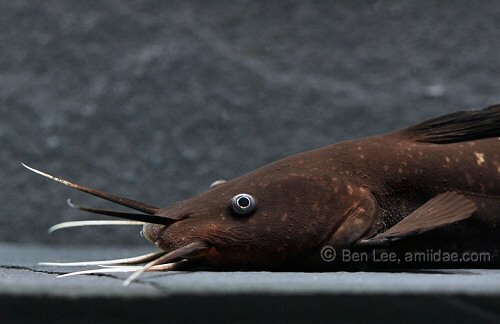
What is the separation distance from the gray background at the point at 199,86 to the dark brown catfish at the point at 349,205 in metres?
2.69

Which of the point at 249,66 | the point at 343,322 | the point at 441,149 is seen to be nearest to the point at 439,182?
the point at 441,149

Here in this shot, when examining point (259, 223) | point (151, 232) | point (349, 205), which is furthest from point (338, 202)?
point (151, 232)

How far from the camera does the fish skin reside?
6.36 feet

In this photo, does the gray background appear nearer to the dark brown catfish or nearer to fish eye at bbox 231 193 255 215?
the dark brown catfish

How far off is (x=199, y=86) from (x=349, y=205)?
3180 millimetres

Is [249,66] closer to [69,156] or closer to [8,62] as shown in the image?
[69,156]

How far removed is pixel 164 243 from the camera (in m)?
1.94

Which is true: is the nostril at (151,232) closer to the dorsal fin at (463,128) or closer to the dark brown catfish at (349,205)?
the dark brown catfish at (349,205)

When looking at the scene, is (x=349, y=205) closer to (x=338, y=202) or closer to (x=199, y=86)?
(x=338, y=202)

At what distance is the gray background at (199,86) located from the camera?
16.4 ft

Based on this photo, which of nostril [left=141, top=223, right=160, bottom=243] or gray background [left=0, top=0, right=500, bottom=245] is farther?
gray background [left=0, top=0, right=500, bottom=245]

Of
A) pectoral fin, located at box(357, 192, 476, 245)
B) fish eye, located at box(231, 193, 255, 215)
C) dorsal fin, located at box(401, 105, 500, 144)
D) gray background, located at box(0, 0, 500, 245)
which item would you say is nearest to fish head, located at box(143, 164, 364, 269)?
fish eye, located at box(231, 193, 255, 215)

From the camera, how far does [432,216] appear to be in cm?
194

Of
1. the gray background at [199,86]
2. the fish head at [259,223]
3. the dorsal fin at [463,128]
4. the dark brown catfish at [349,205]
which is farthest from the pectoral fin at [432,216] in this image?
the gray background at [199,86]
